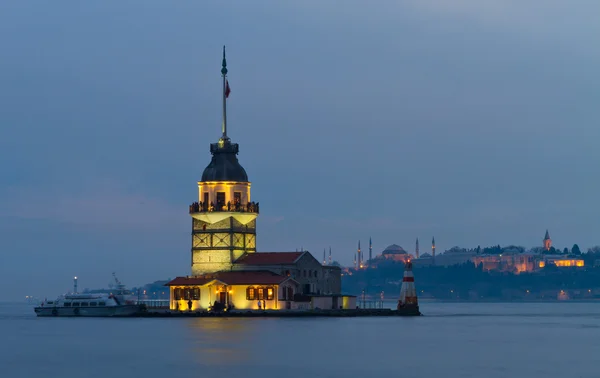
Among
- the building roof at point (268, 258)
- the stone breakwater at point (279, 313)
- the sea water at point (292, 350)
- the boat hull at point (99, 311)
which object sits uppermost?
the building roof at point (268, 258)

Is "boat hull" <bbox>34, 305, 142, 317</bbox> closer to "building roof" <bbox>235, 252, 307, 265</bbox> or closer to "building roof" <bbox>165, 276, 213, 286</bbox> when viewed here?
"building roof" <bbox>165, 276, 213, 286</bbox>

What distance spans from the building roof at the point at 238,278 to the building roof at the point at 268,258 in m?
1.36

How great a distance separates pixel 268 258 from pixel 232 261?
3.41 meters

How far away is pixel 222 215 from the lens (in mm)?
120812

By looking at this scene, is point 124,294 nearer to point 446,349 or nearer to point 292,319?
point 292,319

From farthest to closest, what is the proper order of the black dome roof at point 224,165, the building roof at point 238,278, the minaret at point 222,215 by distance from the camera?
1. the black dome roof at point 224,165
2. the minaret at point 222,215
3. the building roof at point 238,278

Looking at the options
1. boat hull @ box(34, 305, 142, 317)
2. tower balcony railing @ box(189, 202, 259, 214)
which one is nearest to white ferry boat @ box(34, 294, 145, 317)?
boat hull @ box(34, 305, 142, 317)

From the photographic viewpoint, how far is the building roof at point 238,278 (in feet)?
379

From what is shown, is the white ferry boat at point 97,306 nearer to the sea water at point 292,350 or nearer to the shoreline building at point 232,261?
the shoreline building at point 232,261

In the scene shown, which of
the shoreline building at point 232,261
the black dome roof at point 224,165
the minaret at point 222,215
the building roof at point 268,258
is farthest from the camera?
the black dome roof at point 224,165

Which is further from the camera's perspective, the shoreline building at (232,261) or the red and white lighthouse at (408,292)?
the red and white lighthouse at (408,292)

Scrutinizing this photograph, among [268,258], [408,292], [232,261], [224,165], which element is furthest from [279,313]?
[224,165]

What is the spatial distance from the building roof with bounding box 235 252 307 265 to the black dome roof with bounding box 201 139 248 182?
7321mm

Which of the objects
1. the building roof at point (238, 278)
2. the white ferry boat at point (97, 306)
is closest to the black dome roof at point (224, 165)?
the building roof at point (238, 278)
